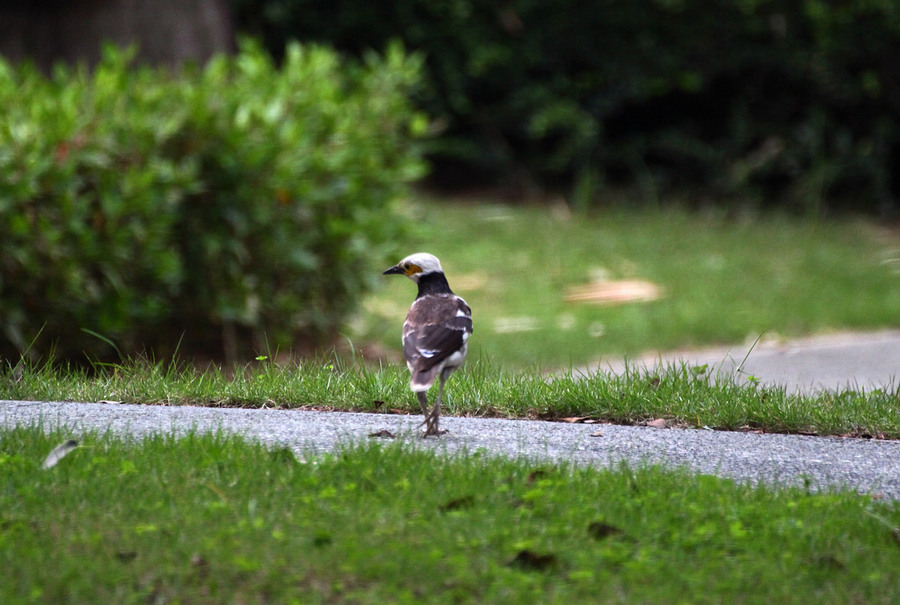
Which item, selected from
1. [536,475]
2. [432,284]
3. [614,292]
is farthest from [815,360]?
[536,475]

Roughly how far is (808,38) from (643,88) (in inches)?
81.1

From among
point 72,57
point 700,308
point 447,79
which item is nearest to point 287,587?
point 700,308

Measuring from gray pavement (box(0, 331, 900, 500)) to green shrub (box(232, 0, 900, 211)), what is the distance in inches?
350

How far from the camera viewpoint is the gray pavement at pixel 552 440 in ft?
15.0

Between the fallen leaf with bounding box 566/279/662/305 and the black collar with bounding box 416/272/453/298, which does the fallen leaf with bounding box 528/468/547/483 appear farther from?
the fallen leaf with bounding box 566/279/662/305

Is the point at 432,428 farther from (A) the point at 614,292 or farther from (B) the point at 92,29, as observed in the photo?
(B) the point at 92,29

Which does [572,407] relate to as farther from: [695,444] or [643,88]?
[643,88]

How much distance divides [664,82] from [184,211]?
26.6 ft

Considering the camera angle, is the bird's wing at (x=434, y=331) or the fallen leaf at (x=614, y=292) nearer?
the bird's wing at (x=434, y=331)

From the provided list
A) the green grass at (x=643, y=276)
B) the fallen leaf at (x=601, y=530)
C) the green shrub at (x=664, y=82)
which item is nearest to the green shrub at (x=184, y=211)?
the green grass at (x=643, y=276)

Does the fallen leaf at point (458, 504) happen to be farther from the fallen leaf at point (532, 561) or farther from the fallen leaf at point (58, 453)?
the fallen leaf at point (58, 453)

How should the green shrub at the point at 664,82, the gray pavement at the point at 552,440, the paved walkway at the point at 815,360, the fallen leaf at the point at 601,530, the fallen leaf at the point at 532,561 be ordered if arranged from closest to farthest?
the fallen leaf at the point at 532,561, the fallen leaf at the point at 601,530, the gray pavement at the point at 552,440, the paved walkway at the point at 815,360, the green shrub at the point at 664,82

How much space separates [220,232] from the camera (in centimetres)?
736

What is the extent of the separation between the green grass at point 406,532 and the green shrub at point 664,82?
9.79 m
